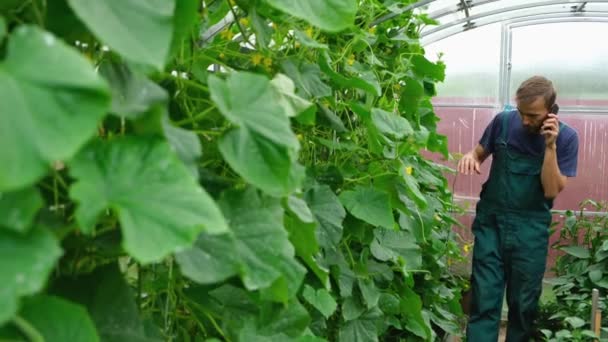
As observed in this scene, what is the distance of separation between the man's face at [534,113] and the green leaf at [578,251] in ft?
4.26

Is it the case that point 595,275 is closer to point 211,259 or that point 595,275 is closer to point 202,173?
point 202,173

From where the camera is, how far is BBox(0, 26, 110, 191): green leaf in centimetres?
34

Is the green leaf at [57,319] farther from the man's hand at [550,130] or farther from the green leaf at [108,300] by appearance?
the man's hand at [550,130]

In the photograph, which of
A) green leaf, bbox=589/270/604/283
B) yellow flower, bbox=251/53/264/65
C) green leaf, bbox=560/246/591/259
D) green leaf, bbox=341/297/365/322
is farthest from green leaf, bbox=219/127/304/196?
green leaf, bbox=560/246/591/259

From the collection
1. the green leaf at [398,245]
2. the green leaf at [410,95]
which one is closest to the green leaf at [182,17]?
the green leaf at [398,245]

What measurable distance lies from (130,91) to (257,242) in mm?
169

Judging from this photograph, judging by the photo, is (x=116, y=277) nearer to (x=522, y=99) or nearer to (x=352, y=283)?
(x=352, y=283)

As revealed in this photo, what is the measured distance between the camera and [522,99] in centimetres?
309

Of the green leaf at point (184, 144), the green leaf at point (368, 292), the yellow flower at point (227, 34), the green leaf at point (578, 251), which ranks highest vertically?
the yellow flower at point (227, 34)

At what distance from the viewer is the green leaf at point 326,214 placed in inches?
46.2

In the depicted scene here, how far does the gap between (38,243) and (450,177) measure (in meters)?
4.55

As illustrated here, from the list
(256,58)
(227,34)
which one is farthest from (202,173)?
(227,34)

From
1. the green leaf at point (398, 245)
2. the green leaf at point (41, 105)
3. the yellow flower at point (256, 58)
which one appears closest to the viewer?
the green leaf at point (41, 105)

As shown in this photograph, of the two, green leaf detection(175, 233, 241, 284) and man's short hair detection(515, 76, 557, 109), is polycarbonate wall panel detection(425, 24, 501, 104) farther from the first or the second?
green leaf detection(175, 233, 241, 284)
